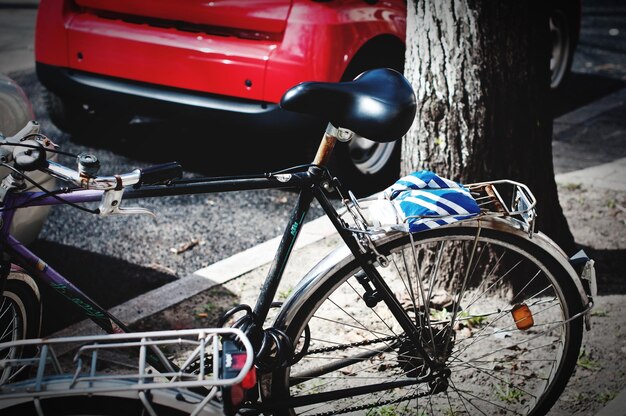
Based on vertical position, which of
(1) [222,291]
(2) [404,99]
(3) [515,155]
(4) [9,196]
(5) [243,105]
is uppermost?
(2) [404,99]

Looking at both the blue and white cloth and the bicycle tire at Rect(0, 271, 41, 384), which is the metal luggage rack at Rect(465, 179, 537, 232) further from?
the bicycle tire at Rect(0, 271, 41, 384)

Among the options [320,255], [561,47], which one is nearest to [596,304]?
[320,255]

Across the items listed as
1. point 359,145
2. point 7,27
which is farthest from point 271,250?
point 7,27

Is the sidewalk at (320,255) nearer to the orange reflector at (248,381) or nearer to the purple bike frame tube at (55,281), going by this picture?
the purple bike frame tube at (55,281)

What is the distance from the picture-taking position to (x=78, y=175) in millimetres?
2102

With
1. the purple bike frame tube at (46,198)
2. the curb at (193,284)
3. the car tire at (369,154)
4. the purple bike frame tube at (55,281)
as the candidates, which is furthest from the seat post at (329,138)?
the car tire at (369,154)

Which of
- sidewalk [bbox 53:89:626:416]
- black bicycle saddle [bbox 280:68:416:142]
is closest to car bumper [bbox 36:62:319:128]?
sidewalk [bbox 53:89:626:416]

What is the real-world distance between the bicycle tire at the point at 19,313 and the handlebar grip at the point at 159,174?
674 millimetres

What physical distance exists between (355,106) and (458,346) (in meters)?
1.27

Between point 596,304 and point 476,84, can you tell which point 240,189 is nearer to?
point 476,84

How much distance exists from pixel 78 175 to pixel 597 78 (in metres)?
8.17

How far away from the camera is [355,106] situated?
2369 mm

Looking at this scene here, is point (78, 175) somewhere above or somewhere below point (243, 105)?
above

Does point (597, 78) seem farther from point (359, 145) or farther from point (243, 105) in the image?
point (243, 105)
